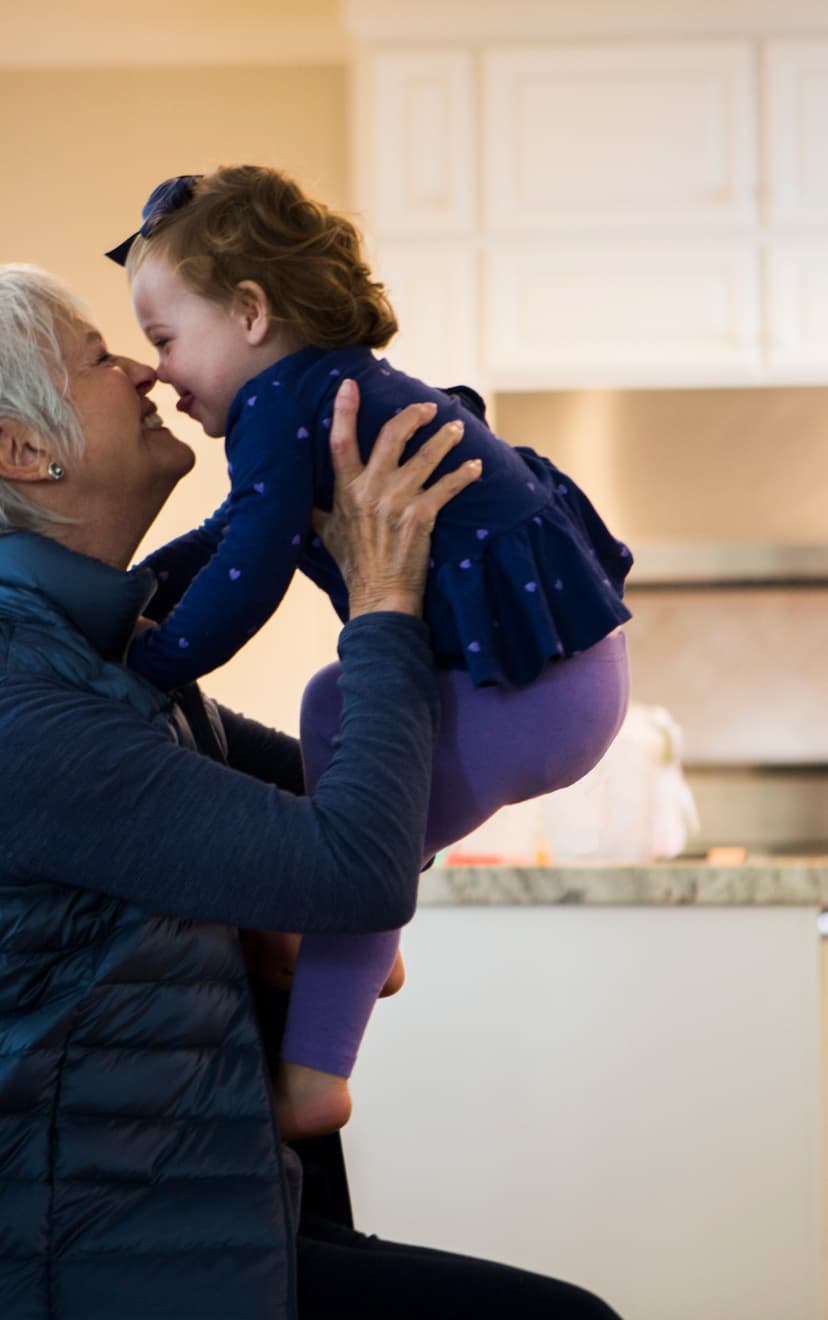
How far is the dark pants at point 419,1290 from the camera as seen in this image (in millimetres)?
1152

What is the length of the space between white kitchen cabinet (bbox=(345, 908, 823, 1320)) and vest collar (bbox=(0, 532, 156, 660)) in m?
1.61

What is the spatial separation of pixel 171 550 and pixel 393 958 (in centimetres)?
43

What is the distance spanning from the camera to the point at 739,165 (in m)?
3.34

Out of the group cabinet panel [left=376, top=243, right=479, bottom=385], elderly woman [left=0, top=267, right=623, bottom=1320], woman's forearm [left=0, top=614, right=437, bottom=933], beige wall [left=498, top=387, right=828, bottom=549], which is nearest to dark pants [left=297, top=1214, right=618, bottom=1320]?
elderly woman [left=0, top=267, right=623, bottom=1320]

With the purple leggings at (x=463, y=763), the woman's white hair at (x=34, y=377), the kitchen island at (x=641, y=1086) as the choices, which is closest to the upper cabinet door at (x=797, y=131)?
the kitchen island at (x=641, y=1086)

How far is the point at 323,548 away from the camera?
1.28m

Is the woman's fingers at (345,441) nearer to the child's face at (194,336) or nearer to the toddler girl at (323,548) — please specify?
the toddler girl at (323,548)

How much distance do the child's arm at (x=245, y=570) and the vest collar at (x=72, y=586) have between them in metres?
0.04

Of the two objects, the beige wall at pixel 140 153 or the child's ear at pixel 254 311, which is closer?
the child's ear at pixel 254 311

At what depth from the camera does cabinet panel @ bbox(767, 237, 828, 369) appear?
3346 millimetres

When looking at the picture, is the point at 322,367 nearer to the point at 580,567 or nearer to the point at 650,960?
the point at 580,567

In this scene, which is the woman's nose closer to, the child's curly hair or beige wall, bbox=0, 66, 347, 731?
the child's curly hair

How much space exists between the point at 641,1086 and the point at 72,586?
1.86 m

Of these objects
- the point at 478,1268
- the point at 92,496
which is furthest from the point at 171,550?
the point at 478,1268
